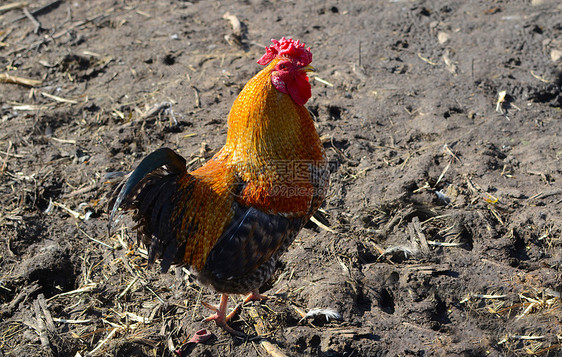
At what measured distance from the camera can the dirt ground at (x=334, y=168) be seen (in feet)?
12.2

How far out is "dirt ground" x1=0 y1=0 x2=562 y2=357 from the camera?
12.2ft

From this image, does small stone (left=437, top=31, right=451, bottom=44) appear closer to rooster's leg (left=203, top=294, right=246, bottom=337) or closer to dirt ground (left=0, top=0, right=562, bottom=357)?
dirt ground (left=0, top=0, right=562, bottom=357)

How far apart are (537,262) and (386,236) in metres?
1.22

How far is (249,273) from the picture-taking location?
11.5 ft

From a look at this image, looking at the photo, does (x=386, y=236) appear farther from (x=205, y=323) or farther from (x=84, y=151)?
(x=84, y=151)

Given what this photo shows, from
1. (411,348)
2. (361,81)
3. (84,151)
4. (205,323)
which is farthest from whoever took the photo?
(361,81)

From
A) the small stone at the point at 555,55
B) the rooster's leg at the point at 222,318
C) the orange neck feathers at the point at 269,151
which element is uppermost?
the orange neck feathers at the point at 269,151

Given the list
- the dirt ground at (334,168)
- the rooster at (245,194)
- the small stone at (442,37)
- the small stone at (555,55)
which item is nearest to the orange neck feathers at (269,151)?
the rooster at (245,194)

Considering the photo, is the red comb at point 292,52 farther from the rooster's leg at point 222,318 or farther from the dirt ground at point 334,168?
the rooster's leg at point 222,318

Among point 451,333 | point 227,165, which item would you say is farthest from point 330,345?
point 227,165

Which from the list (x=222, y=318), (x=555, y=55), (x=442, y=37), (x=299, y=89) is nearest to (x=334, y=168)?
(x=299, y=89)

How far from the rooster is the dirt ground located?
24.3 inches

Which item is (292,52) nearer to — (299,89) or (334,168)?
(299,89)

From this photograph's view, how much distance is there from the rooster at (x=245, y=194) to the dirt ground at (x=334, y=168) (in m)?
0.62
